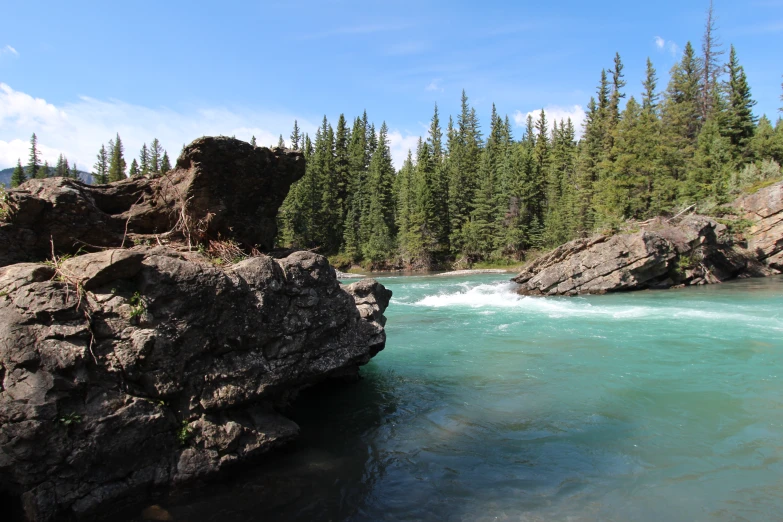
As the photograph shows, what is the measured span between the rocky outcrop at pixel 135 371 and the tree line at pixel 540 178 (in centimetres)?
2885

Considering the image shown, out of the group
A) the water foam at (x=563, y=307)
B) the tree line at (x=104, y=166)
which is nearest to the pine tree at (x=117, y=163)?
the tree line at (x=104, y=166)

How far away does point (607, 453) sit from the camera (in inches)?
260

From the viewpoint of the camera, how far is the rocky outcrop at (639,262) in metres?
24.5

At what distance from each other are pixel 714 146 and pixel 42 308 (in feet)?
158

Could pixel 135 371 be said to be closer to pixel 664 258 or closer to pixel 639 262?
pixel 639 262

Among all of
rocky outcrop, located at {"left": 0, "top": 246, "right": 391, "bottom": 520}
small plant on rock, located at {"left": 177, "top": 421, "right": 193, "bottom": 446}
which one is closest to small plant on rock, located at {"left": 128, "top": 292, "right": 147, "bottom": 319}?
rocky outcrop, located at {"left": 0, "top": 246, "right": 391, "bottom": 520}

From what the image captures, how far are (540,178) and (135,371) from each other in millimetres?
62739

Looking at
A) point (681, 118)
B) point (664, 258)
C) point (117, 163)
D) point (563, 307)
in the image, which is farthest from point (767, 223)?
point (117, 163)

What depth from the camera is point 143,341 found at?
17.6 ft

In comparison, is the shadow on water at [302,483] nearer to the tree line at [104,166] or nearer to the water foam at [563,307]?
the water foam at [563,307]

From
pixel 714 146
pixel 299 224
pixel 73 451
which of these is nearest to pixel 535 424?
pixel 73 451

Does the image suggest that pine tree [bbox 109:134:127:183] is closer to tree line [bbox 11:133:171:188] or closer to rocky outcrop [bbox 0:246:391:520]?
tree line [bbox 11:133:171:188]

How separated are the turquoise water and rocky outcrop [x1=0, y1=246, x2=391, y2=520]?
72cm

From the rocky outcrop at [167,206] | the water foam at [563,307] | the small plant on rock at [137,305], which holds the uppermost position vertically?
the rocky outcrop at [167,206]
